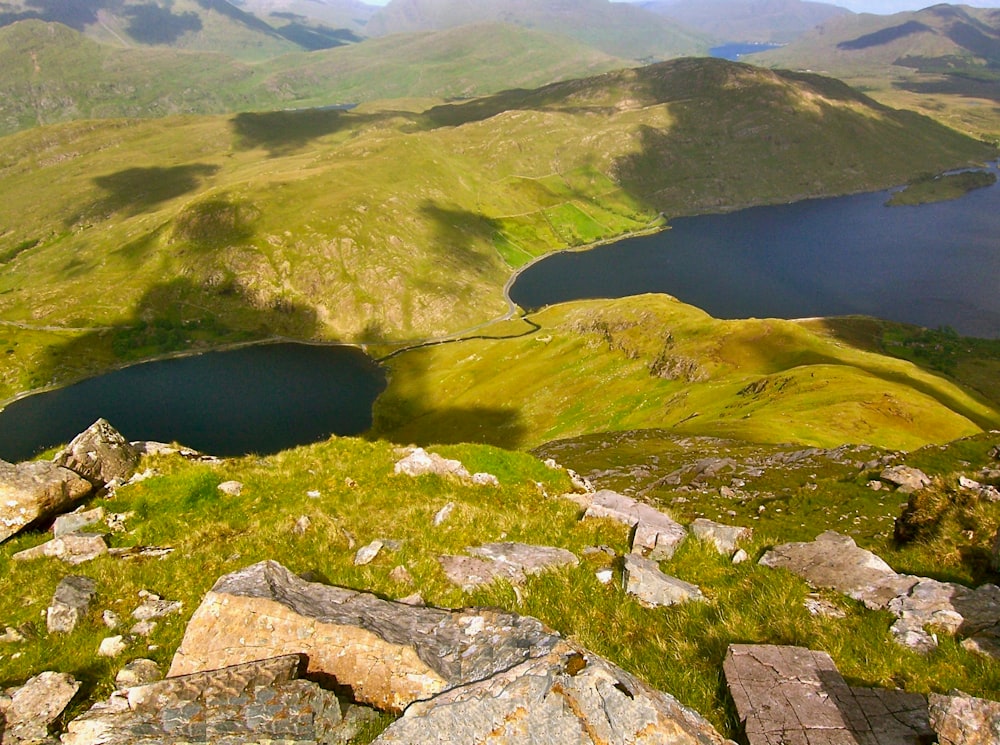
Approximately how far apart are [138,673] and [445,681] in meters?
5.91

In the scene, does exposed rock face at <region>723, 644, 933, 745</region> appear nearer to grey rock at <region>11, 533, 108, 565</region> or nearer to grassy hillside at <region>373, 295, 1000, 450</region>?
grey rock at <region>11, 533, 108, 565</region>

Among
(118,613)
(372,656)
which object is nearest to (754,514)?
(372,656)

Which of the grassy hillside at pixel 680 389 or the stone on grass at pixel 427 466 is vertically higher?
the stone on grass at pixel 427 466

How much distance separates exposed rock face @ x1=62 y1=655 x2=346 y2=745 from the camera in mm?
7586

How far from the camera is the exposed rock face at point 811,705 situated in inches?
292

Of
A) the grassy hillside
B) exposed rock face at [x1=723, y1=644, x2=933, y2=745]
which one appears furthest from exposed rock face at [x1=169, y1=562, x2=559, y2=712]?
the grassy hillside

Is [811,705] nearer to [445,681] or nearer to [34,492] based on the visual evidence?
[445,681]

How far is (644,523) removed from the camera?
1736 cm

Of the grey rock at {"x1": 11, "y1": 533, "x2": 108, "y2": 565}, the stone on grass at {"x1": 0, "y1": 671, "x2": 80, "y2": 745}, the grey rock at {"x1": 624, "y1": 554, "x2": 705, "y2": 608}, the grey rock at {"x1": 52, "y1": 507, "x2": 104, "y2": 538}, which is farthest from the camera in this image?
the grey rock at {"x1": 52, "y1": 507, "x2": 104, "y2": 538}

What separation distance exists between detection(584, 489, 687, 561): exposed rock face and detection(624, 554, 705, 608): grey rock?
235 centimetres

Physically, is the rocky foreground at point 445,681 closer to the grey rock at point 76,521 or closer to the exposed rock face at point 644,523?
the exposed rock face at point 644,523

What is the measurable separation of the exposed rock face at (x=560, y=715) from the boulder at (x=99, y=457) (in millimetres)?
18743

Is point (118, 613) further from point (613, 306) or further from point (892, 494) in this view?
point (613, 306)

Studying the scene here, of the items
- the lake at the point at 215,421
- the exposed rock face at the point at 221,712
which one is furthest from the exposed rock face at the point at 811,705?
the lake at the point at 215,421
